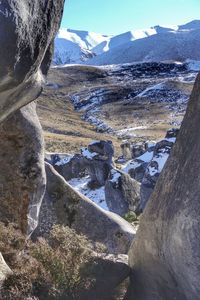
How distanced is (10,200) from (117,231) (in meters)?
4.73

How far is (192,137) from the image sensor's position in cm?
1030

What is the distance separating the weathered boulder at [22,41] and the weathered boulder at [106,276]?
4370 mm

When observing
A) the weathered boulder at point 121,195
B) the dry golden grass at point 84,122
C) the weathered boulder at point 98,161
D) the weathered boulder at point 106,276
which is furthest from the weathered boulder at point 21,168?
the dry golden grass at point 84,122

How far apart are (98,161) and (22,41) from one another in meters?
31.3

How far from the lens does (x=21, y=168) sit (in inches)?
558

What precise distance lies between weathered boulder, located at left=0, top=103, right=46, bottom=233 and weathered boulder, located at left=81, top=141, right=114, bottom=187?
75.1 feet

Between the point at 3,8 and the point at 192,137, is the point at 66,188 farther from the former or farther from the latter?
the point at 3,8

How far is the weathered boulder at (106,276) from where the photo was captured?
39.4 ft

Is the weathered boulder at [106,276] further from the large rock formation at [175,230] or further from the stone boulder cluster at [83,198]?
the large rock formation at [175,230]

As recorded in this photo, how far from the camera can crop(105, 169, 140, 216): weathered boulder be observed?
3095cm

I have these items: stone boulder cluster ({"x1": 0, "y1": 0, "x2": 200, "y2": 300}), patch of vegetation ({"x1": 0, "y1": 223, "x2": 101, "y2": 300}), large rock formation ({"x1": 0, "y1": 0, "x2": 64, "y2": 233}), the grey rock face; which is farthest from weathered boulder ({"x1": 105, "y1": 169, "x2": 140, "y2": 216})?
patch of vegetation ({"x1": 0, "y1": 223, "x2": 101, "y2": 300})

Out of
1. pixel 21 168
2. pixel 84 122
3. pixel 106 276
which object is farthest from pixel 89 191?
pixel 84 122

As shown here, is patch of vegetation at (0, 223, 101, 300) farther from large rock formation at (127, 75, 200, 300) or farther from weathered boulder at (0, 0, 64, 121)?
weathered boulder at (0, 0, 64, 121)

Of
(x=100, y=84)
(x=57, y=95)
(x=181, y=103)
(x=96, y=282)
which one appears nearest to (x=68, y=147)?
(x=96, y=282)
